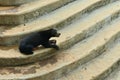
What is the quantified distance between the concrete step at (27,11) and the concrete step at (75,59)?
97 centimetres

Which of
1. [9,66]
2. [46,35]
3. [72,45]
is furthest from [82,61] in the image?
[9,66]

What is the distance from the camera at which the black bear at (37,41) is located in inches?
221

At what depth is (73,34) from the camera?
6.38 metres

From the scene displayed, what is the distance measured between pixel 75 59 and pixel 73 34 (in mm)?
617

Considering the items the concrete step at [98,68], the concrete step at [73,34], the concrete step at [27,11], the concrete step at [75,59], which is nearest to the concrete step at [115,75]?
the concrete step at [98,68]

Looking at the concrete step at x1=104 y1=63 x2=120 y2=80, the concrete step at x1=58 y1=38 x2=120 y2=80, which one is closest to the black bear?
the concrete step at x1=58 y1=38 x2=120 y2=80

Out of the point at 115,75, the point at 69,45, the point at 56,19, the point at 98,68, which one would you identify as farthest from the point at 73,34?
the point at 115,75

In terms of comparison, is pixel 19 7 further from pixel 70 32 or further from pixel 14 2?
pixel 70 32

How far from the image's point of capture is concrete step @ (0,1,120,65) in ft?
18.5

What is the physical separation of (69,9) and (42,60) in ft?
5.46

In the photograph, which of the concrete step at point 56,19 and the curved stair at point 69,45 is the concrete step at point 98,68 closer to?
the curved stair at point 69,45

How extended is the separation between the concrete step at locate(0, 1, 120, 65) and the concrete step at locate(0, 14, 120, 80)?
0.10m

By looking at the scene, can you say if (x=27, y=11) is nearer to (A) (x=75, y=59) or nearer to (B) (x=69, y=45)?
(B) (x=69, y=45)

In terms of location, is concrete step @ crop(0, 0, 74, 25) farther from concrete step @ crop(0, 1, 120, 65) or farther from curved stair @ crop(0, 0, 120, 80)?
concrete step @ crop(0, 1, 120, 65)
